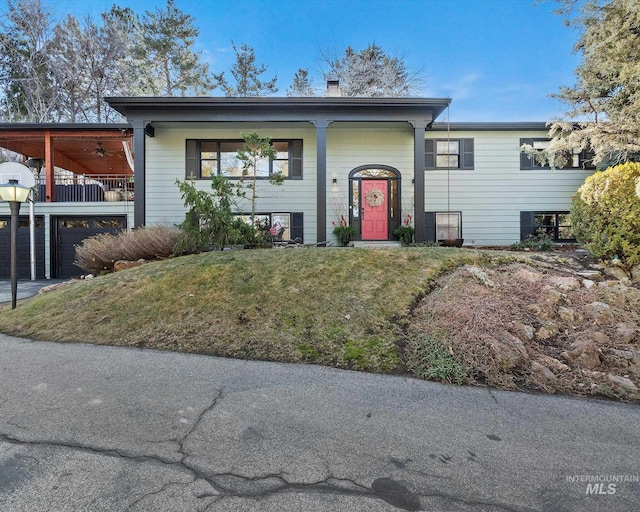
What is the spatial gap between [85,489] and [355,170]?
37.2ft

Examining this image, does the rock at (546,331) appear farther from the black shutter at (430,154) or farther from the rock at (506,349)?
the black shutter at (430,154)

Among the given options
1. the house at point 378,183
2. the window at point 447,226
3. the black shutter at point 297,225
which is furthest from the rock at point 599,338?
the black shutter at point 297,225

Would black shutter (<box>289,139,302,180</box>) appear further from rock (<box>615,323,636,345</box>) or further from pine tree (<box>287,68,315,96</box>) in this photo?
pine tree (<box>287,68,315,96</box>)

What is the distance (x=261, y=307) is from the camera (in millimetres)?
5121

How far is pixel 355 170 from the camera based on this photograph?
39.8ft

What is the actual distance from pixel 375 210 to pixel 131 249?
7.47 metres

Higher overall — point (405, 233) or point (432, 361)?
point (405, 233)

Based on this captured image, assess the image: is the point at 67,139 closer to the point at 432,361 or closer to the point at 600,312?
the point at 432,361

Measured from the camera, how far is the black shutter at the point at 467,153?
1213 cm

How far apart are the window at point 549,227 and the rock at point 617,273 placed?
6.76 metres

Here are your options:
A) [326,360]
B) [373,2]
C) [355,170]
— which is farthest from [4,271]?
[373,2]

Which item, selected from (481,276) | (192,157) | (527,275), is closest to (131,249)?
(192,157)

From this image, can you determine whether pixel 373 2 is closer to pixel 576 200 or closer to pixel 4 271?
pixel 576 200

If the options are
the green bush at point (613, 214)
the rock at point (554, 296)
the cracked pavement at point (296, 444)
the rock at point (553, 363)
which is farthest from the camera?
the green bush at point (613, 214)
